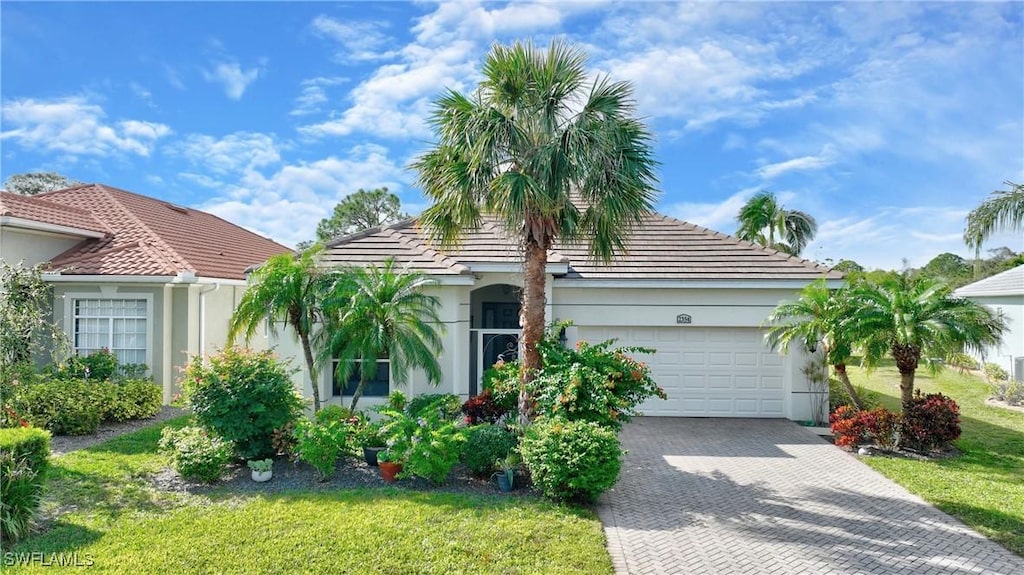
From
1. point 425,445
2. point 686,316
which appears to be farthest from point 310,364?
point 686,316

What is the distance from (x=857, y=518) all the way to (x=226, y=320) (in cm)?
1734

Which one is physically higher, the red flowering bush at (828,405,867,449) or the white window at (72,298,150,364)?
the white window at (72,298,150,364)

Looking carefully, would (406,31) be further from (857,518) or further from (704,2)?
(857,518)

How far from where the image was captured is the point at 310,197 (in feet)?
78.2

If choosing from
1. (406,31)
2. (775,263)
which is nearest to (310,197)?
(406,31)

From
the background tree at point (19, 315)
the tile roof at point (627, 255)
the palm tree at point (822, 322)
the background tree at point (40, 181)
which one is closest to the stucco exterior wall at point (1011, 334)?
the tile roof at point (627, 255)

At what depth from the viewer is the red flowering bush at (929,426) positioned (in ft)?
36.9

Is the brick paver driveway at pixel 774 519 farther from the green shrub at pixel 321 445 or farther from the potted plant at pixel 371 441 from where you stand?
the green shrub at pixel 321 445

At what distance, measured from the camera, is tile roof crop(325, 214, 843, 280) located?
13328 millimetres

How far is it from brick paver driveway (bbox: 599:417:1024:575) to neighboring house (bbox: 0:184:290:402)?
12181 millimetres

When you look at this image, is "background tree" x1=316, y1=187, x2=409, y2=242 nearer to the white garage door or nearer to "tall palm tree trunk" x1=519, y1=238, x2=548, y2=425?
the white garage door

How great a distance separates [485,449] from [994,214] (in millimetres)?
12621

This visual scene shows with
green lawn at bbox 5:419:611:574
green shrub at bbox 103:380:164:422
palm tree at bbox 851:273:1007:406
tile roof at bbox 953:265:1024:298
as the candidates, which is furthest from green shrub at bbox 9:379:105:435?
tile roof at bbox 953:265:1024:298

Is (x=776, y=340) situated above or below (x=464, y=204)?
below
